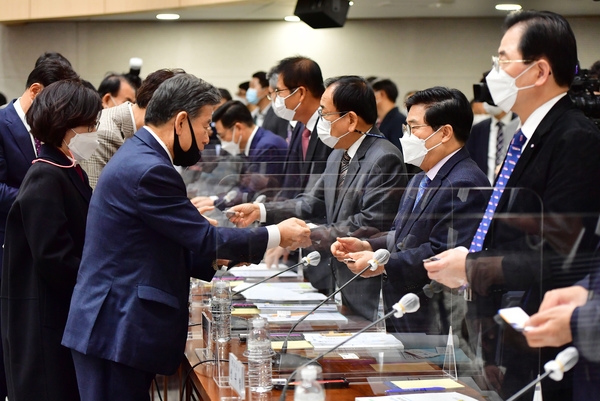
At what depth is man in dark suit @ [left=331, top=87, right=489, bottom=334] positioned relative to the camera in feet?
6.63

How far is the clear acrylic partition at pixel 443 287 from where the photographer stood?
5.62 feet

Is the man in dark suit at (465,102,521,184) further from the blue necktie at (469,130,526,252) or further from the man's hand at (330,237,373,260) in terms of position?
the blue necktie at (469,130,526,252)

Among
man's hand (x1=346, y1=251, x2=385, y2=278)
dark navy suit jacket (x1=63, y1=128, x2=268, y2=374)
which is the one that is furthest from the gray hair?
man's hand (x1=346, y1=251, x2=385, y2=278)

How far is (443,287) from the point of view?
202 centimetres

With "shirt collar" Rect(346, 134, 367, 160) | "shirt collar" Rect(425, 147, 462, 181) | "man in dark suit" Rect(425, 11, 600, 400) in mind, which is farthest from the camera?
"shirt collar" Rect(346, 134, 367, 160)

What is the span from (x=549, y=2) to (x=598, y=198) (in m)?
5.45

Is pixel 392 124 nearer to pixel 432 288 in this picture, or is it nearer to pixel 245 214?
pixel 245 214

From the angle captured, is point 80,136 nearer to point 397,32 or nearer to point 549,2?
point 549,2

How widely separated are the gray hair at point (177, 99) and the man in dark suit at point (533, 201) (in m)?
0.83

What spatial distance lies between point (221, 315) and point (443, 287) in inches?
32.9

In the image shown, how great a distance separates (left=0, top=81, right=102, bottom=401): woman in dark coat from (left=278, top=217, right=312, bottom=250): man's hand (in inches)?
25.1

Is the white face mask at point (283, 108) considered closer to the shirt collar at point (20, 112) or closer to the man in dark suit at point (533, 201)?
the shirt collar at point (20, 112)

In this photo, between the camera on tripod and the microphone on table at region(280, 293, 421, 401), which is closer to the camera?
the microphone on table at region(280, 293, 421, 401)

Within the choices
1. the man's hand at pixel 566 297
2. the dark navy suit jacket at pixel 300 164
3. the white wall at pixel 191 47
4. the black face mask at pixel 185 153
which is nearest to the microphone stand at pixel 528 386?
the man's hand at pixel 566 297
